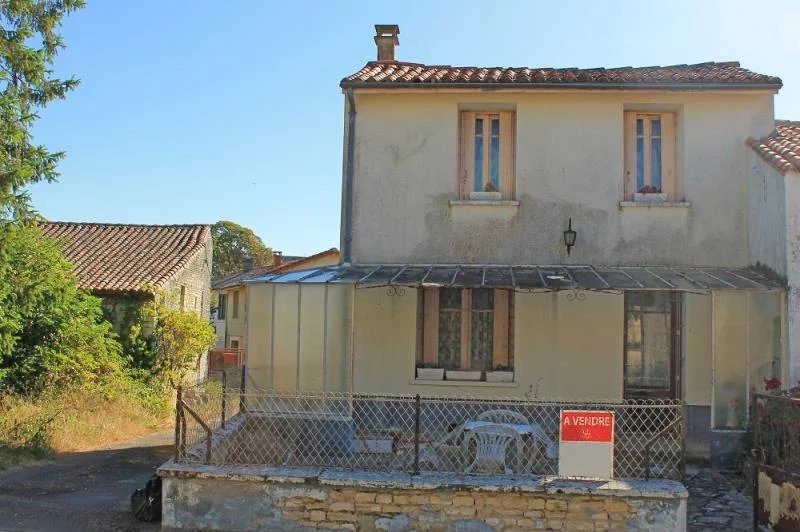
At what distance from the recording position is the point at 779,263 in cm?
909

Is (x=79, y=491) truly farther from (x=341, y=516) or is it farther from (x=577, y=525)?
(x=577, y=525)

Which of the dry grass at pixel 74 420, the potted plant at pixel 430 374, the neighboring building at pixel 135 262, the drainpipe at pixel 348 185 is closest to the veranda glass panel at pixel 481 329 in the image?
the potted plant at pixel 430 374

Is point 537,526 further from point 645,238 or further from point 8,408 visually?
point 8,408

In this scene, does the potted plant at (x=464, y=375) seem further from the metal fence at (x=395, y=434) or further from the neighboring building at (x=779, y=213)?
the neighboring building at (x=779, y=213)

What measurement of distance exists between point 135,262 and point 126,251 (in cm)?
111

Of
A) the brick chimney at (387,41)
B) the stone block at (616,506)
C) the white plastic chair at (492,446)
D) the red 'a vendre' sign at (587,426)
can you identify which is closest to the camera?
the stone block at (616,506)

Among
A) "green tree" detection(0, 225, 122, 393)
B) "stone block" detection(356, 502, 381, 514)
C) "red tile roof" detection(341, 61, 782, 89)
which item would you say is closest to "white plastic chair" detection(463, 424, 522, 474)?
"stone block" detection(356, 502, 381, 514)

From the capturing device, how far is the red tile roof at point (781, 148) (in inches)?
351

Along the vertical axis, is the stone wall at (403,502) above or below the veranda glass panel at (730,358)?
below

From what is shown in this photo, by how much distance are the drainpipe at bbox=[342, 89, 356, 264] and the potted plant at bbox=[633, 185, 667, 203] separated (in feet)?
14.7

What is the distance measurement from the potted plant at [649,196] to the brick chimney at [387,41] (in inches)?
202

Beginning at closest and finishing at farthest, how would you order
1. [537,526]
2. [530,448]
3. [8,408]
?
[537,526] → [530,448] → [8,408]

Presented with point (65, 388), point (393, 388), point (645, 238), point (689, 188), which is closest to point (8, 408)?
point (65, 388)

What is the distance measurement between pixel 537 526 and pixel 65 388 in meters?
11.0
